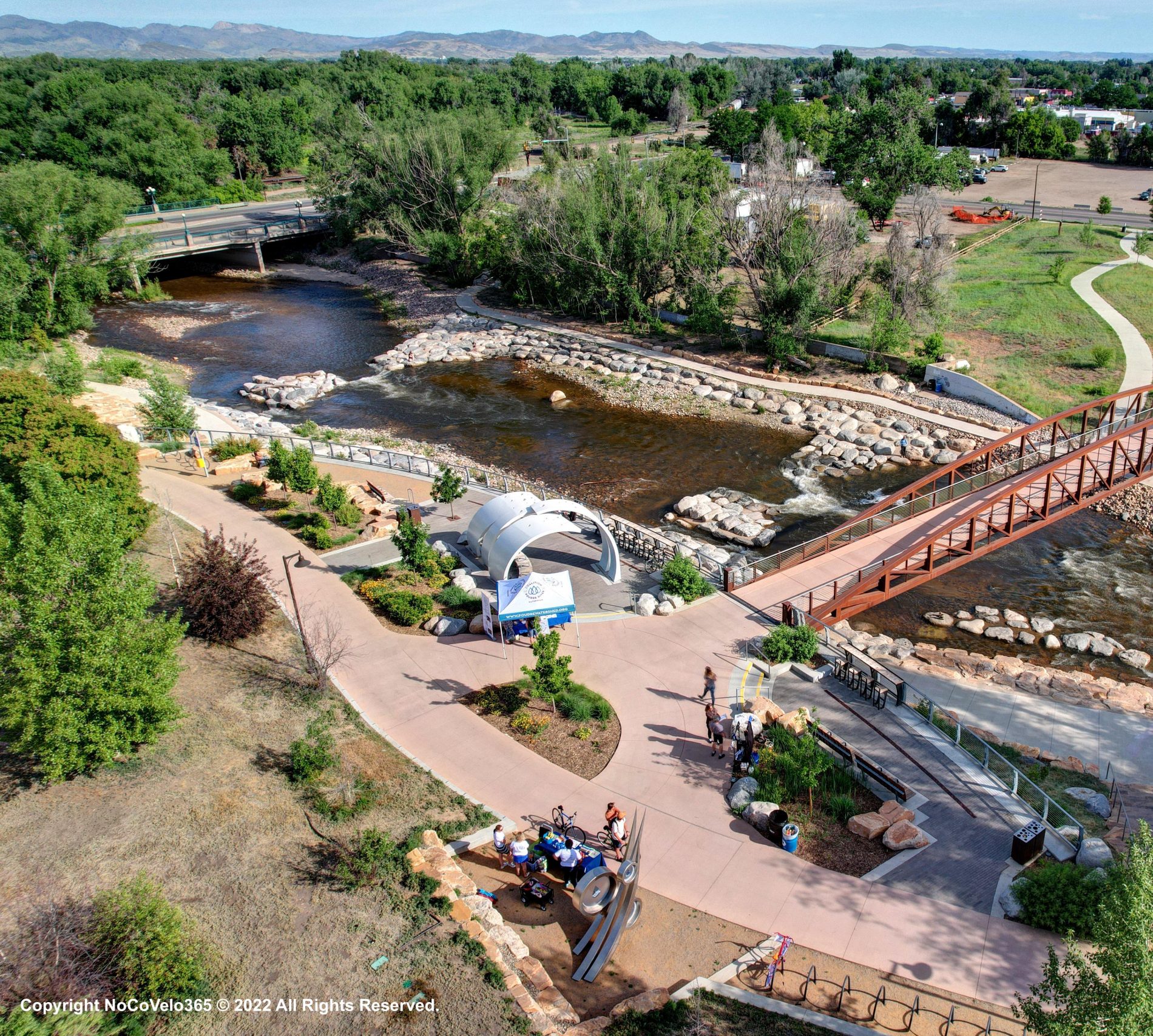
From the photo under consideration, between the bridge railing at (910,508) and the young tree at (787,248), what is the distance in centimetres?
1939

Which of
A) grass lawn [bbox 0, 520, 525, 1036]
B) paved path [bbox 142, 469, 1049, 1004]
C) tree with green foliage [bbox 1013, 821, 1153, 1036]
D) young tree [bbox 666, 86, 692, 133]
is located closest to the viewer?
tree with green foliage [bbox 1013, 821, 1153, 1036]

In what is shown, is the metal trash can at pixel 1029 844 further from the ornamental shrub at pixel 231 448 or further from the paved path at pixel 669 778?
the ornamental shrub at pixel 231 448

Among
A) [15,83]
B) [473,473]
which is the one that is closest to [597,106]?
[15,83]

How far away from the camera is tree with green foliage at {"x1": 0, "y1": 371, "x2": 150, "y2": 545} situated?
29281mm

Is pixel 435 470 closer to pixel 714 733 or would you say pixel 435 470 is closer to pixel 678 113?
pixel 714 733

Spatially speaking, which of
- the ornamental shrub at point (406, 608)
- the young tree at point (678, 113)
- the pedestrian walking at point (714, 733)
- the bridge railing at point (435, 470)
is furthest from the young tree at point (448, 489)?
the young tree at point (678, 113)

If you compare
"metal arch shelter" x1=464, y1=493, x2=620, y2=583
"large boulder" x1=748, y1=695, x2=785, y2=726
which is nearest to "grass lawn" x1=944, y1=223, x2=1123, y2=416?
"metal arch shelter" x1=464, y1=493, x2=620, y2=583

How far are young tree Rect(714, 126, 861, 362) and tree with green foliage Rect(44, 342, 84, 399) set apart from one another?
123ft

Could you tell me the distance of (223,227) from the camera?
9081 cm

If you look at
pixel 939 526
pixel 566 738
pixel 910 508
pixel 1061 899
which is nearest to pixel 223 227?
pixel 910 508

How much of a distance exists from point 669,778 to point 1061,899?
27.2 ft

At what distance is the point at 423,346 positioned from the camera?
61.0m

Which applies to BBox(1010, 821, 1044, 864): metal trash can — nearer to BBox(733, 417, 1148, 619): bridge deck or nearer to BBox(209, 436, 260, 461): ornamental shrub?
BBox(733, 417, 1148, 619): bridge deck

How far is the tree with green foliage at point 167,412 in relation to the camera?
40062 millimetres
